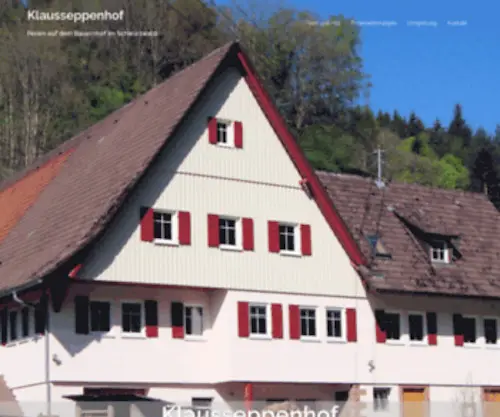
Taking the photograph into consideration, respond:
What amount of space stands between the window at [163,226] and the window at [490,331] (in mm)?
14612

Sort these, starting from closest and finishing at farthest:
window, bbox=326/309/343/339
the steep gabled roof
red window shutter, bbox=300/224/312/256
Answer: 1. the steep gabled roof
2. red window shutter, bbox=300/224/312/256
3. window, bbox=326/309/343/339

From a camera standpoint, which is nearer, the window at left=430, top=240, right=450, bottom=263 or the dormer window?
the dormer window

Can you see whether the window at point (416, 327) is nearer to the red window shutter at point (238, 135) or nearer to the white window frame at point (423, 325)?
the white window frame at point (423, 325)

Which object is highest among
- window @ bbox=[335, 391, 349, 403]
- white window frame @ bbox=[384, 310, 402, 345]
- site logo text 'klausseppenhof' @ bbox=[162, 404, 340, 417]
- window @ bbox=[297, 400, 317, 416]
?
white window frame @ bbox=[384, 310, 402, 345]

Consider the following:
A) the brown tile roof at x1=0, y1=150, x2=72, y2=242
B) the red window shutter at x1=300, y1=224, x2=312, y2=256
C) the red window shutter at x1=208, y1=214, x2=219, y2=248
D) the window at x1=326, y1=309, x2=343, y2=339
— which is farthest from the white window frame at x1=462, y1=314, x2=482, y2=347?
the brown tile roof at x1=0, y1=150, x2=72, y2=242

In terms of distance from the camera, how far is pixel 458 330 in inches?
1906

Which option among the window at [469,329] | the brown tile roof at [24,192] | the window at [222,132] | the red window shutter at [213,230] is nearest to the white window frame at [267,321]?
the red window shutter at [213,230]

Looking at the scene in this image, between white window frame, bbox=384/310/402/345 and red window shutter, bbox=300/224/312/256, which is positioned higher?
red window shutter, bbox=300/224/312/256

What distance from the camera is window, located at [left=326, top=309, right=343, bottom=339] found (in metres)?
45.0

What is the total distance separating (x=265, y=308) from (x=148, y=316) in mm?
4467

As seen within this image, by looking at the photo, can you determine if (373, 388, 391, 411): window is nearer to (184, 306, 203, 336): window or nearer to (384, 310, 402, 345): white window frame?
(384, 310, 402, 345): white window frame

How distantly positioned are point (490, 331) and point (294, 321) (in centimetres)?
A: 985

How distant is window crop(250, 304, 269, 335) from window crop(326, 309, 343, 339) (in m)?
2.70

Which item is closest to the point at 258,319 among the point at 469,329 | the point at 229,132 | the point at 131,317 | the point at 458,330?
the point at 131,317
